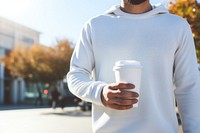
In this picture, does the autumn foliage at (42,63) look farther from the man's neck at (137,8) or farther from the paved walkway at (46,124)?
the man's neck at (137,8)

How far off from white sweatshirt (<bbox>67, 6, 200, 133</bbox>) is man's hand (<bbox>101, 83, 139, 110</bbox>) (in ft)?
0.67

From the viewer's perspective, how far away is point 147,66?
1817 mm

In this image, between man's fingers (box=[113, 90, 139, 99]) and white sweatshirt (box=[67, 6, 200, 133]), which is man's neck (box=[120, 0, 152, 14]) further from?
man's fingers (box=[113, 90, 139, 99])

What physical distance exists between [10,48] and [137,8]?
4679 cm

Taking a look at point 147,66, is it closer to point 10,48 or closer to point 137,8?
point 137,8

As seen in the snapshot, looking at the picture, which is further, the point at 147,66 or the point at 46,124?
the point at 46,124

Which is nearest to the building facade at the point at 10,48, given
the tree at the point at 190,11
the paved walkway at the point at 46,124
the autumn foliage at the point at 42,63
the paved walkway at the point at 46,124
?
the autumn foliage at the point at 42,63

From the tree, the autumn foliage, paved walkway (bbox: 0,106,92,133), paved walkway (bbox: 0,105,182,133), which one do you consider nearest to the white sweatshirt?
paved walkway (bbox: 0,105,182,133)

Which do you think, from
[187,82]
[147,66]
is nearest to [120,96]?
[147,66]

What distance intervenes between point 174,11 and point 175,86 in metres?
13.4

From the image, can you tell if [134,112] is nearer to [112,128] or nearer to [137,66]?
[112,128]

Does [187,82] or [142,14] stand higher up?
[142,14]

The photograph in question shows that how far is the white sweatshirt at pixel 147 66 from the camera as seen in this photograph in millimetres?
1784

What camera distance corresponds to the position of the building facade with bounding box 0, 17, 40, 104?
4559 centimetres
